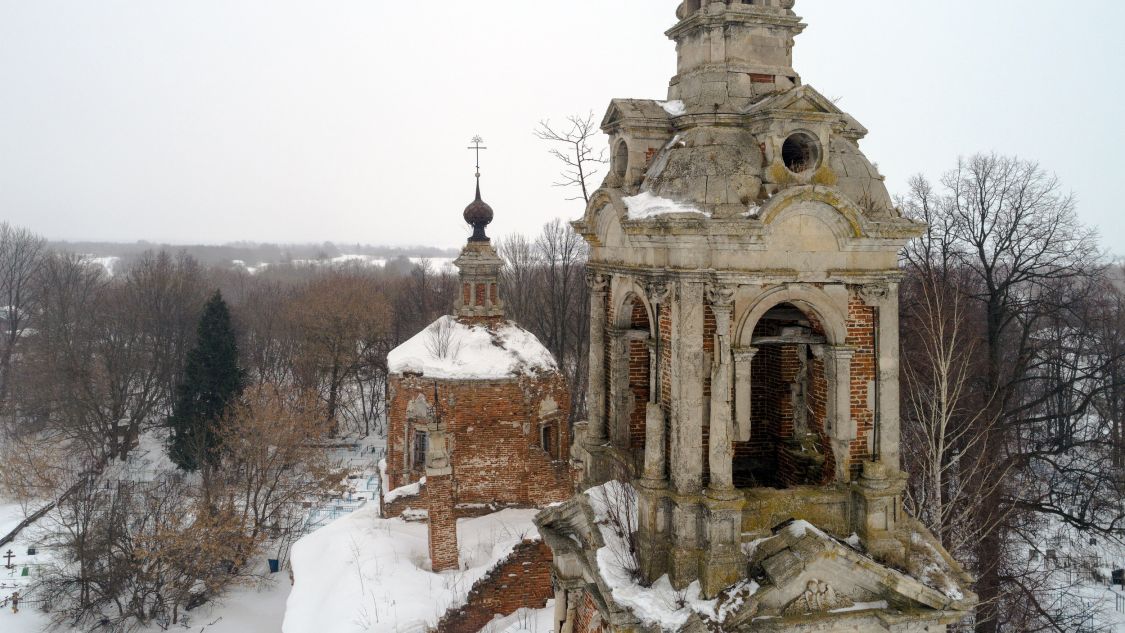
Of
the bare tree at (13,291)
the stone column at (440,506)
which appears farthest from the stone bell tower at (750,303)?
the bare tree at (13,291)

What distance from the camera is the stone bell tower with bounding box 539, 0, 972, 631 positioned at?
21.0ft

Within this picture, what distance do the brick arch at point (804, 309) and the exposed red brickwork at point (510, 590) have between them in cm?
935

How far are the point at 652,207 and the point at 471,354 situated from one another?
11.5 metres

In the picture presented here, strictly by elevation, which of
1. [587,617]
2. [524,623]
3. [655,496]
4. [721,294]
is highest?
[721,294]

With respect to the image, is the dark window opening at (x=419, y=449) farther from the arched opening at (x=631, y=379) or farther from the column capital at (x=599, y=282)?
the column capital at (x=599, y=282)

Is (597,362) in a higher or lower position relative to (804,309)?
lower

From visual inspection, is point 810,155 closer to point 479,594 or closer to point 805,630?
point 805,630

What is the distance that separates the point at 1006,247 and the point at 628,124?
14934mm

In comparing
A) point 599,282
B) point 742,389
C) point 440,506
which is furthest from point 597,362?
point 440,506

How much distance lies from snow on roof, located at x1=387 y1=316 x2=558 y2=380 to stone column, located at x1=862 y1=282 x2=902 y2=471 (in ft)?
37.0

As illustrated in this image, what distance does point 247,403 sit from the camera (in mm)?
26938

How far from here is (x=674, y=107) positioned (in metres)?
7.45

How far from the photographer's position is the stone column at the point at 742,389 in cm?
670

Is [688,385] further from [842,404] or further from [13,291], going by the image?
[13,291]
